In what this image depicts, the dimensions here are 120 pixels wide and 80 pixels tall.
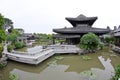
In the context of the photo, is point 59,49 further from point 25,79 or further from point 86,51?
point 25,79

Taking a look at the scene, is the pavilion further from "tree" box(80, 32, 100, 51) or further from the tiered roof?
"tree" box(80, 32, 100, 51)

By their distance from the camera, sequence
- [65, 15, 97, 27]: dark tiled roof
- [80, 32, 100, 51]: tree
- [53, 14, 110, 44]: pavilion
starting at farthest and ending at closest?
[65, 15, 97, 27]: dark tiled roof, [53, 14, 110, 44]: pavilion, [80, 32, 100, 51]: tree

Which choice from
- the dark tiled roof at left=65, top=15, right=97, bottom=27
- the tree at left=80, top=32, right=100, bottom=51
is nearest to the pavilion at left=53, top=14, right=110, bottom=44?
the dark tiled roof at left=65, top=15, right=97, bottom=27

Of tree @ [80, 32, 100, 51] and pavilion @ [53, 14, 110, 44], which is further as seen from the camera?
pavilion @ [53, 14, 110, 44]

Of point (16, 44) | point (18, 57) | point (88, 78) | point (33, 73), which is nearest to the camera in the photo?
point (88, 78)

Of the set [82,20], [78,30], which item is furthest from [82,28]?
[78,30]

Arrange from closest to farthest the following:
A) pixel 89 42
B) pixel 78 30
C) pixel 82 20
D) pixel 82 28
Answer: pixel 89 42
pixel 78 30
pixel 82 28
pixel 82 20

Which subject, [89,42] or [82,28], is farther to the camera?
[82,28]

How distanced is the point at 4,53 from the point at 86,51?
9.79m

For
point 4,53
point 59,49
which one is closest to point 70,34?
point 59,49

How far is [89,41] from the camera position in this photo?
698 inches

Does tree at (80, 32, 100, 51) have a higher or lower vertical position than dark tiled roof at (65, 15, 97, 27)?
lower

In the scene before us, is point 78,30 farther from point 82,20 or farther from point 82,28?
point 82,20

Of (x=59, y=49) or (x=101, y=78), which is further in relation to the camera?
(x=59, y=49)
